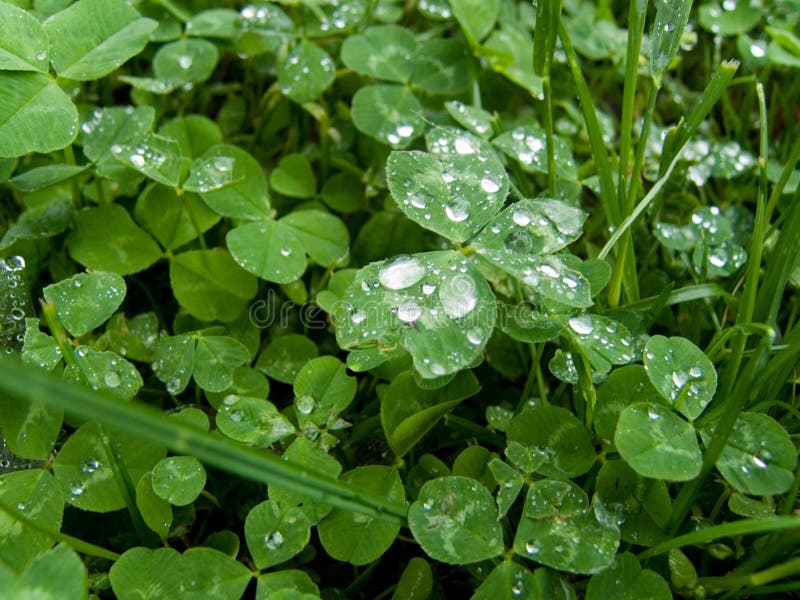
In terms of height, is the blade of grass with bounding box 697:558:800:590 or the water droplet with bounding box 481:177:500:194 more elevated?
the water droplet with bounding box 481:177:500:194

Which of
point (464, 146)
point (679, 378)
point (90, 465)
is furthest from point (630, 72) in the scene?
point (90, 465)

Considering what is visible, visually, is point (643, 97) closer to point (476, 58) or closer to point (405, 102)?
point (476, 58)

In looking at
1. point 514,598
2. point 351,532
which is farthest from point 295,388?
point 514,598

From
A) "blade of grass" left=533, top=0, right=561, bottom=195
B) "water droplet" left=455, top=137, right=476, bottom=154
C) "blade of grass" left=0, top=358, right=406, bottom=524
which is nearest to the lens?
"blade of grass" left=0, top=358, right=406, bottom=524

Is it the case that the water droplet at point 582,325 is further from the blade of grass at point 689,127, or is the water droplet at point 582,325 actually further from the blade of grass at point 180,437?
Answer: the blade of grass at point 180,437

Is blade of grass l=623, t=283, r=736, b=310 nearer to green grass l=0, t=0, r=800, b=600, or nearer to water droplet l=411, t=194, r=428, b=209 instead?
green grass l=0, t=0, r=800, b=600

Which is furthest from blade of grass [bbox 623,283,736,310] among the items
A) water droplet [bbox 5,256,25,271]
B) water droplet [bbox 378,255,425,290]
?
water droplet [bbox 5,256,25,271]

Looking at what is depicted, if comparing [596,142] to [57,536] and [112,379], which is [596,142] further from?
[57,536]

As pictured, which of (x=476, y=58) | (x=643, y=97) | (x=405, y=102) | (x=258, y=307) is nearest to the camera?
(x=258, y=307)
